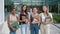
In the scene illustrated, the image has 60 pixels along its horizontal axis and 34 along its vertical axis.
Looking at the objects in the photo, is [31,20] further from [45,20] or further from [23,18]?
[45,20]

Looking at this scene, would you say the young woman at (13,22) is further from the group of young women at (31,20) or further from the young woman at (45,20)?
the young woman at (45,20)

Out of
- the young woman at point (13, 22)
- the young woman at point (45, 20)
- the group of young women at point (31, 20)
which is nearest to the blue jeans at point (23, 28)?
the group of young women at point (31, 20)

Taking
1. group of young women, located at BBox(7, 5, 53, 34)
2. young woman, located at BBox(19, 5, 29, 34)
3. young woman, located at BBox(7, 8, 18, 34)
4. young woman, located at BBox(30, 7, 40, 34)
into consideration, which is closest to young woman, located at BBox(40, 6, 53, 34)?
group of young women, located at BBox(7, 5, 53, 34)

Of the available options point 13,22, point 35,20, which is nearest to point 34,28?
point 35,20

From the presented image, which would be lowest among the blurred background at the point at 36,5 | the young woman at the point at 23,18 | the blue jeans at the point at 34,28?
the blue jeans at the point at 34,28

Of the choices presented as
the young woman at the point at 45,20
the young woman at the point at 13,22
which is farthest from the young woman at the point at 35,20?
the young woman at the point at 13,22

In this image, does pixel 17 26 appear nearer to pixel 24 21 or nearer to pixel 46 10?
pixel 24 21

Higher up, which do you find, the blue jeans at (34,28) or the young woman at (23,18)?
the young woman at (23,18)

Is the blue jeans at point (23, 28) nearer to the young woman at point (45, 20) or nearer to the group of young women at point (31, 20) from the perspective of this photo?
the group of young women at point (31, 20)

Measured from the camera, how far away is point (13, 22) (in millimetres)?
4883

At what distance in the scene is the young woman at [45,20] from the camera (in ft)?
15.9

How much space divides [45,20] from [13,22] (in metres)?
0.72

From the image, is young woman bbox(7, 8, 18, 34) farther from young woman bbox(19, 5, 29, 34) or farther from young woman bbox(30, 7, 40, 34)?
young woman bbox(30, 7, 40, 34)

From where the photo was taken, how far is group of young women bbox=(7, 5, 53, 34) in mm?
4820
